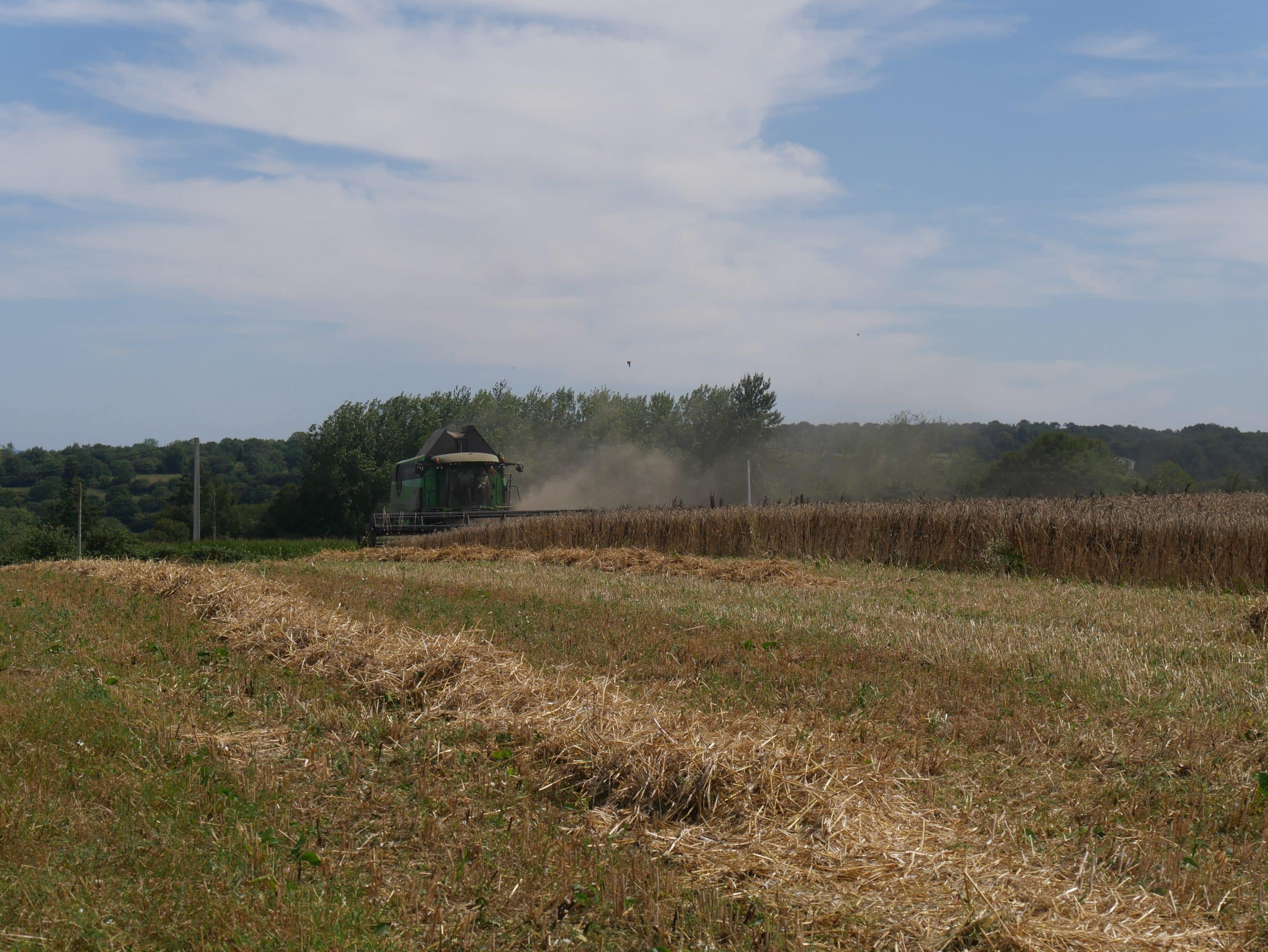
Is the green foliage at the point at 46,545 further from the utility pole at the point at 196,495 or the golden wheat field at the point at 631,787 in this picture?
the golden wheat field at the point at 631,787

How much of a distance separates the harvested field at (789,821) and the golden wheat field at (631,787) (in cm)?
2

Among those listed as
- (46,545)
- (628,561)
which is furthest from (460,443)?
(628,561)

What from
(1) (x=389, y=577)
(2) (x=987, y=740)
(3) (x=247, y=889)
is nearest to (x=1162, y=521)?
(2) (x=987, y=740)

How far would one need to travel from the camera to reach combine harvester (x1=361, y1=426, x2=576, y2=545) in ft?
99.4

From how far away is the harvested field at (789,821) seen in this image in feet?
10.9

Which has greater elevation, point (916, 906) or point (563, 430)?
point (563, 430)

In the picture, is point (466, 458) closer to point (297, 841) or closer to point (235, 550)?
point (235, 550)

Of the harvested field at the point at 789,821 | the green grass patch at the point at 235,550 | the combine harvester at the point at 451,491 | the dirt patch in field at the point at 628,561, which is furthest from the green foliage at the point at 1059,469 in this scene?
the harvested field at the point at 789,821

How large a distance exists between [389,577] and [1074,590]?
10.6 m

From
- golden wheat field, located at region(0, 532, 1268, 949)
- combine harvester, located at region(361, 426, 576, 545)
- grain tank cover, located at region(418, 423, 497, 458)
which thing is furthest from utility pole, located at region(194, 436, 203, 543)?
golden wheat field, located at region(0, 532, 1268, 949)

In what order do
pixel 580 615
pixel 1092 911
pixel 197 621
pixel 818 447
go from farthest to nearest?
pixel 818 447 → pixel 580 615 → pixel 197 621 → pixel 1092 911

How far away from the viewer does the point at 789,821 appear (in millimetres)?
4215

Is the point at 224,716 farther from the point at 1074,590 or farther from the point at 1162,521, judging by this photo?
the point at 1162,521

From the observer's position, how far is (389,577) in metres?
15.9
